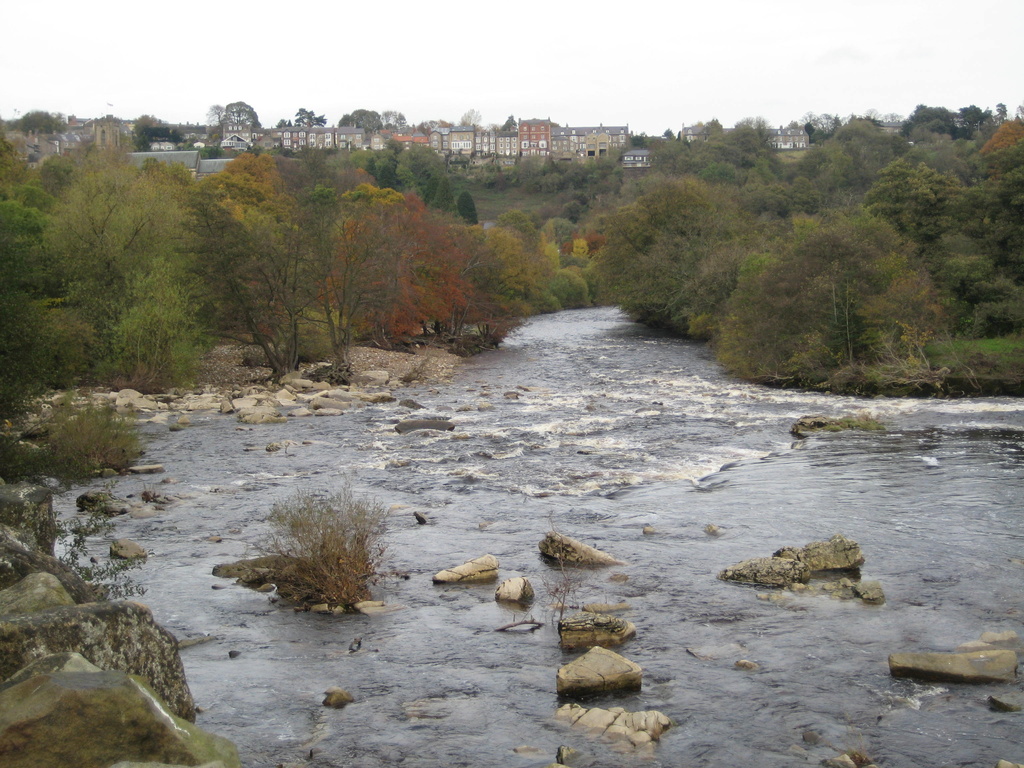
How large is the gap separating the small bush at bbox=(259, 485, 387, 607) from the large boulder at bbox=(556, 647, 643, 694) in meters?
3.98

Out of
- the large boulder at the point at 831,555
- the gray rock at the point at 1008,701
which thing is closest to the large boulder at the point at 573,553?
the large boulder at the point at 831,555

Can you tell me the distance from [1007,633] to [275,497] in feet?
44.2

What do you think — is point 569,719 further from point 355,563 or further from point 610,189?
point 610,189

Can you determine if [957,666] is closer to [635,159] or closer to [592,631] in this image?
[592,631]

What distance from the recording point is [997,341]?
1314 inches

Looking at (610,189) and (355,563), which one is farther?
(610,189)

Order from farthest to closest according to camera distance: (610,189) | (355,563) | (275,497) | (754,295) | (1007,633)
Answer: (610,189) → (754,295) → (275,497) → (355,563) → (1007,633)

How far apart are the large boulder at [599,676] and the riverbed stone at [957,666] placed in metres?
2.98

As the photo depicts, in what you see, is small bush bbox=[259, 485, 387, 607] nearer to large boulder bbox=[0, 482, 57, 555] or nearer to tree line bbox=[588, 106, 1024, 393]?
large boulder bbox=[0, 482, 57, 555]

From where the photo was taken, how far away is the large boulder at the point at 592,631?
1102 centimetres

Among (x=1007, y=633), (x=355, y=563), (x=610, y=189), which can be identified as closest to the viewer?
(x=1007, y=633)

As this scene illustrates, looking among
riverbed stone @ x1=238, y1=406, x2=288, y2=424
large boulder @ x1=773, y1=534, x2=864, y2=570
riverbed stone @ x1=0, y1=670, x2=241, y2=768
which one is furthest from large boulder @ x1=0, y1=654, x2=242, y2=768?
riverbed stone @ x1=238, y1=406, x2=288, y2=424

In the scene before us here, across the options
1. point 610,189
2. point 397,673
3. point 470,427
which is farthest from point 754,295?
point 610,189

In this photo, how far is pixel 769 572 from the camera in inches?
528
